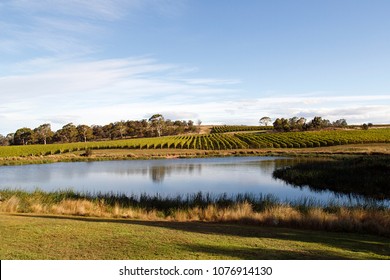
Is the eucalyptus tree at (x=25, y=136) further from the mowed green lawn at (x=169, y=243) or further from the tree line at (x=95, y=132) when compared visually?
the mowed green lawn at (x=169, y=243)

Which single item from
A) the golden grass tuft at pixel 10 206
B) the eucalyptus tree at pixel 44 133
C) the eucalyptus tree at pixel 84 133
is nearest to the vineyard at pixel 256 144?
the eucalyptus tree at pixel 84 133

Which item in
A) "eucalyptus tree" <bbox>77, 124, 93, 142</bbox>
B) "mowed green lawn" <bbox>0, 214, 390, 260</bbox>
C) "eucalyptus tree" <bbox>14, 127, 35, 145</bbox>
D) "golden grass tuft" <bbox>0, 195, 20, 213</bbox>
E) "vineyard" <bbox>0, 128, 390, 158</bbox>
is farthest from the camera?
"eucalyptus tree" <bbox>77, 124, 93, 142</bbox>

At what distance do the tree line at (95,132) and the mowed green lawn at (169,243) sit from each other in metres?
122

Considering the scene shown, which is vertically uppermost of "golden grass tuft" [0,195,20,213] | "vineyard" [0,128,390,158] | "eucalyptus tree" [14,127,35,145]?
"eucalyptus tree" [14,127,35,145]

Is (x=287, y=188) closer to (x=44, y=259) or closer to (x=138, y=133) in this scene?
(x=44, y=259)

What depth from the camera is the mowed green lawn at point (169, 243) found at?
7.57m

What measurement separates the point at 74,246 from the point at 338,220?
28.1ft

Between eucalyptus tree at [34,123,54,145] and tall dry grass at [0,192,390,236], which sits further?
eucalyptus tree at [34,123,54,145]

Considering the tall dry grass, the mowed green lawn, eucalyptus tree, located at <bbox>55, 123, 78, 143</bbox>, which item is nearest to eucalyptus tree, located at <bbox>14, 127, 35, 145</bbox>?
eucalyptus tree, located at <bbox>55, 123, 78, 143</bbox>

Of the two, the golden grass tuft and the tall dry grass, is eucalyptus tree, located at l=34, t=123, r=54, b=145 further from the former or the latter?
the tall dry grass

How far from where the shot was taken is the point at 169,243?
8.45 meters

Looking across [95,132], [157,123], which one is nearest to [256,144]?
[157,123]

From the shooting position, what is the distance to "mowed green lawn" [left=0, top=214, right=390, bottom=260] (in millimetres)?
7570

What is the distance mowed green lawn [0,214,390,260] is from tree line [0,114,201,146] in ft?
400
